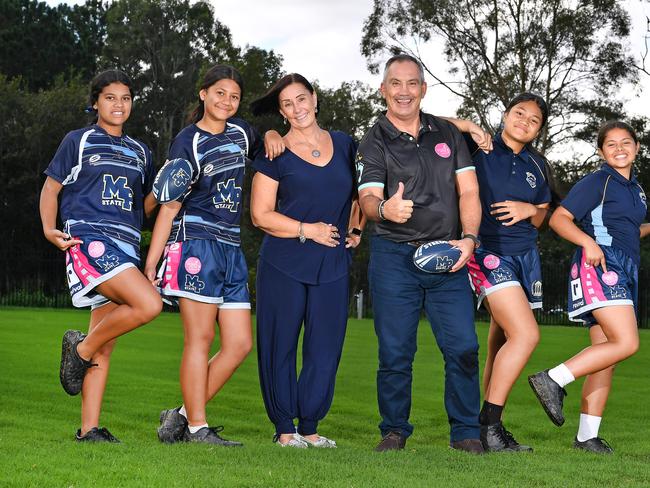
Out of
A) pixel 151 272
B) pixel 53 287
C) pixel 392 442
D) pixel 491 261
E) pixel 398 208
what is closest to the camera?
pixel 398 208

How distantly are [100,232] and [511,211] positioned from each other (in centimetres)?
253

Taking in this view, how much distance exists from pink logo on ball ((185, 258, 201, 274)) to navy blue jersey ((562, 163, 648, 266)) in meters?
2.37

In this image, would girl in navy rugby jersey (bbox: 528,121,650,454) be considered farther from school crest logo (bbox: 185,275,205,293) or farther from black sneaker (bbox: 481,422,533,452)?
school crest logo (bbox: 185,275,205,293)

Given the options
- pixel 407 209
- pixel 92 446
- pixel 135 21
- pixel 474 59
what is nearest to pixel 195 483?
pixel 92 446

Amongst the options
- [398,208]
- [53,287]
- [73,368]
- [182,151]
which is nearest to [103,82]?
[182,151]

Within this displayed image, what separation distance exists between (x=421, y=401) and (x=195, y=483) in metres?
5.98

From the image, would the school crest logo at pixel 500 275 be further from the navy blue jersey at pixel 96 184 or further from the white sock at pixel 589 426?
the navy blue jersey at pixel 96 184

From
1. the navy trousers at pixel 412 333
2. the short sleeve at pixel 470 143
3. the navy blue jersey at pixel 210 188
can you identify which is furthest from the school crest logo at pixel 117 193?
the short sleeve at pixel 470 143

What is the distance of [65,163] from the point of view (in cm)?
638

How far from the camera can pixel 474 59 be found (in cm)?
3650

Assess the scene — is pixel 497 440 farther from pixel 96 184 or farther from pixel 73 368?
pixel 96 184

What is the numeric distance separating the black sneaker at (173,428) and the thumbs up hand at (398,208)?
1909 mm

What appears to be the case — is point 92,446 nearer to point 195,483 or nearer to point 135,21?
point 195,483

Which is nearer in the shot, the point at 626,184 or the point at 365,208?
the point at 365,208
